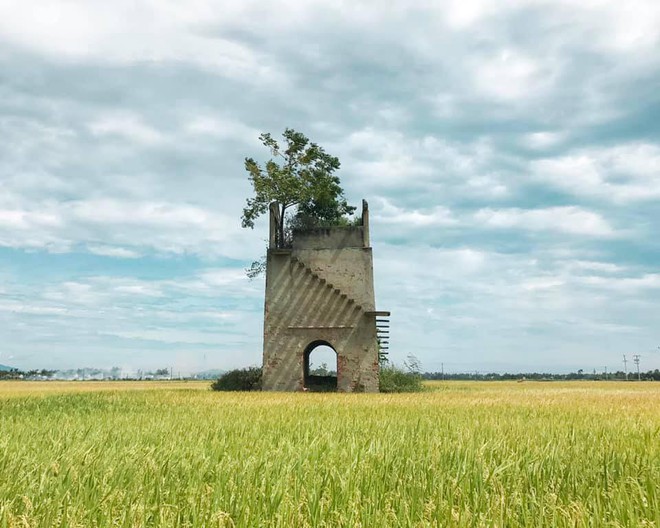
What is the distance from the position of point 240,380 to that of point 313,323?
210 inches

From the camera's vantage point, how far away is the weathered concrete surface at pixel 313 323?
23.6m

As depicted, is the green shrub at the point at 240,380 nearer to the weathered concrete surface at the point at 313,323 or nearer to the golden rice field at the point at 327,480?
the weathered concrete surface at the point at 313,323

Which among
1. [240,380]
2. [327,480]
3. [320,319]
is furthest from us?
[240,380]

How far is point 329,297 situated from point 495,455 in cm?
1976

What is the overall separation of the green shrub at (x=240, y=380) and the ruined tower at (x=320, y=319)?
86.7 inches

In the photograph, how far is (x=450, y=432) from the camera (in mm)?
6230

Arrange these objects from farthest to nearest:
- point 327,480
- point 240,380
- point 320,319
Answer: point 240,380, point 320,319, point 327,480

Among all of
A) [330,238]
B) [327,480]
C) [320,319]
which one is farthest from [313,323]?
[327,480]

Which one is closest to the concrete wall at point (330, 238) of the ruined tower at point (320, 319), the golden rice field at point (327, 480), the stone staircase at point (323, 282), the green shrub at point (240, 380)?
the ruined tower at point (320, 319)

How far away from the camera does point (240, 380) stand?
86.3 ft

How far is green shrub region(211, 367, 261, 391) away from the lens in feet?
85.3

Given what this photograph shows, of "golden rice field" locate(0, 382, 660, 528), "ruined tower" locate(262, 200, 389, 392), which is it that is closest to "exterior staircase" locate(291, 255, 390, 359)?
"ruined tower" locate(262, 200, 389, 392)

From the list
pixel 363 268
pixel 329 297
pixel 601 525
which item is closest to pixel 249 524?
pixel 601 525

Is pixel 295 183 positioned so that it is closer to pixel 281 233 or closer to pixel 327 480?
pixel 281 233
